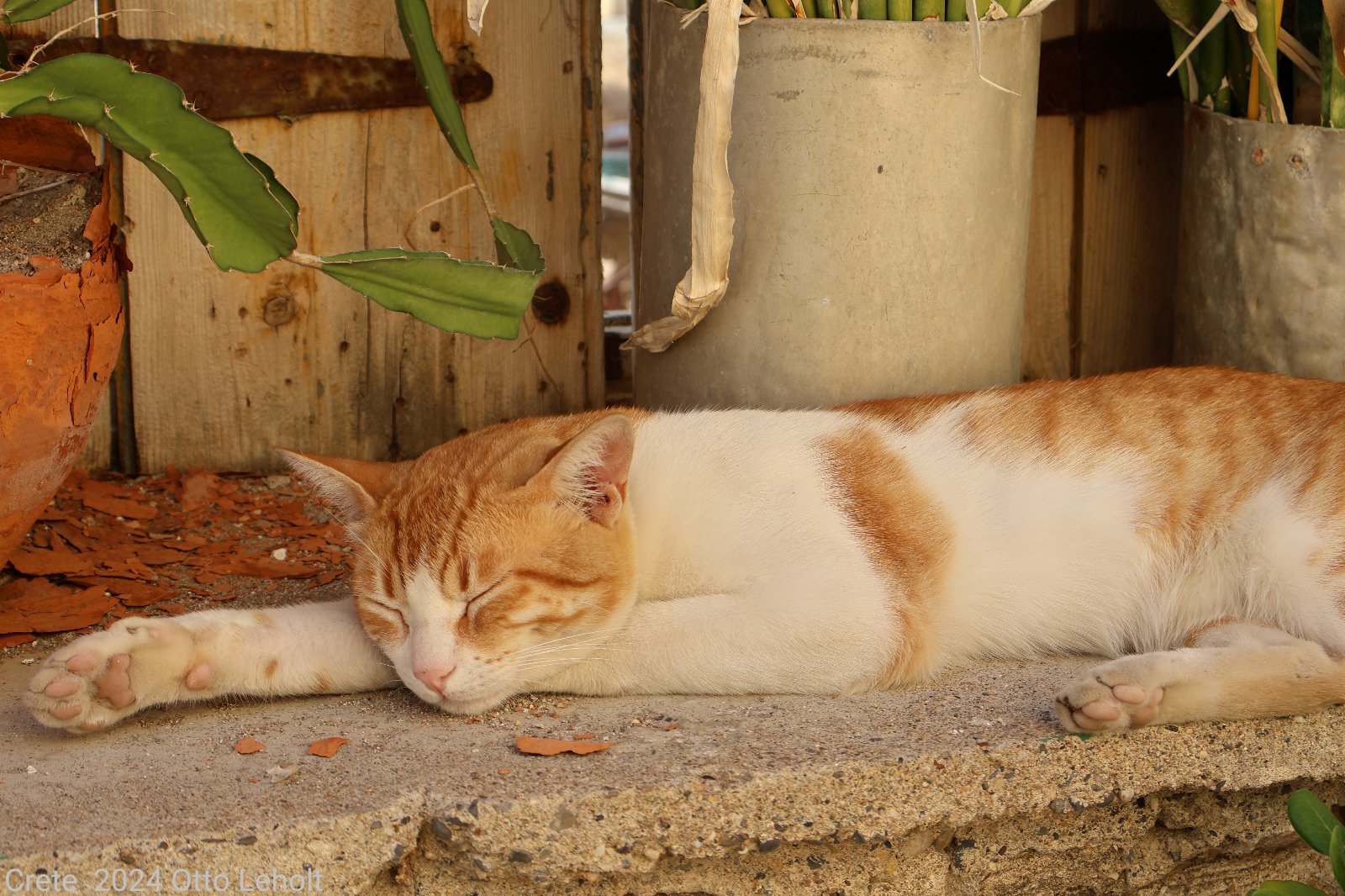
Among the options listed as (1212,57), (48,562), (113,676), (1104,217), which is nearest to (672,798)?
(113,676)

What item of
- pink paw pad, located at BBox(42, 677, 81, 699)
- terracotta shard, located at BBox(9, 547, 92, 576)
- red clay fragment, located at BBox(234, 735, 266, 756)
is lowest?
red clay fragment, located at BBox(234, 735, 266, 756)

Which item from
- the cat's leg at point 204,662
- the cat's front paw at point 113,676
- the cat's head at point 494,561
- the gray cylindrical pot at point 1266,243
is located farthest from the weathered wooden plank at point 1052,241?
the cat's front paw at point 113,676

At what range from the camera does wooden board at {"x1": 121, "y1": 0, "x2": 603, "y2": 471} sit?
307cm

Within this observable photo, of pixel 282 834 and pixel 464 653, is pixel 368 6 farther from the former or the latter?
pixel 282 834

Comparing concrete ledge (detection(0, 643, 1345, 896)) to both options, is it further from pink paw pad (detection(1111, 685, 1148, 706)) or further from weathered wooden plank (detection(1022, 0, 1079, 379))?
weathered wooden plank (detection(1022, 0, 1079, 379))

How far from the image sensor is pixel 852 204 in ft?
8.91

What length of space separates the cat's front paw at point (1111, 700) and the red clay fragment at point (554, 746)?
67 cm

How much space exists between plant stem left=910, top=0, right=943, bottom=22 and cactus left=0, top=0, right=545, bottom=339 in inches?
35.4

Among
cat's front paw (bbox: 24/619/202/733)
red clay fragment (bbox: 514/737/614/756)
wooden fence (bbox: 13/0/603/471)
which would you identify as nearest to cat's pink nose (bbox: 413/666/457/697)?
red clay fragment (bbox: 514/737/614/756)

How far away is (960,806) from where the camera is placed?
204 centimetres

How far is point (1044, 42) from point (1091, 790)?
2.03 meters

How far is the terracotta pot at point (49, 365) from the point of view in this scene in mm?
2258

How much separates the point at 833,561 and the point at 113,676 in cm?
110

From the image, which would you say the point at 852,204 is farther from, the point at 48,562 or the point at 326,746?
the point at 48,562
